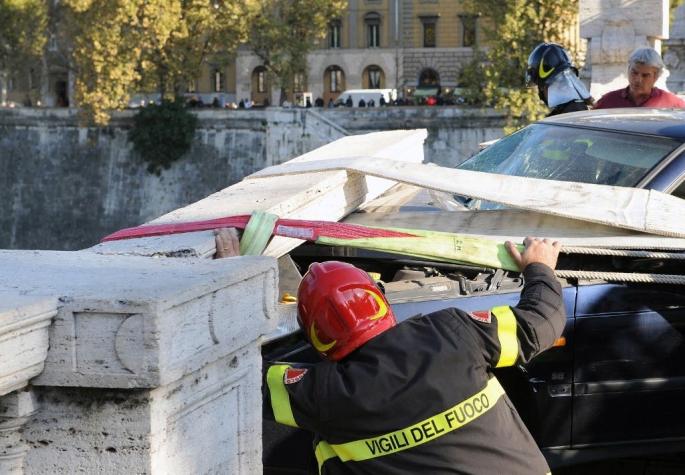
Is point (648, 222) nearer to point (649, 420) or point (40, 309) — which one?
point (649, 420)

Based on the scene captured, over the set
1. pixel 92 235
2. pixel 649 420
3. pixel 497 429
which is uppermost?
pixel 497 429

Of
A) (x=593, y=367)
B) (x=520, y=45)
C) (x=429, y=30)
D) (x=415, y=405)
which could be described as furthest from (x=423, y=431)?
(x=429, y=30)

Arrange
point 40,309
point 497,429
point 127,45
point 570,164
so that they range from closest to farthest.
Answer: point 40,309
point 497,429
point 570,164
point 127,45

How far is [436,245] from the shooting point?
4418 millimetres

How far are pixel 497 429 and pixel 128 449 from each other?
903 millimetres

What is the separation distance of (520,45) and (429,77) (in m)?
22.2

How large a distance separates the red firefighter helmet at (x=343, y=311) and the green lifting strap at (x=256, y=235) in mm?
1122

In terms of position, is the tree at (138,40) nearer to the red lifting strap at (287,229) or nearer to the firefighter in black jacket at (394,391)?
the red lifting strap at (287,229)

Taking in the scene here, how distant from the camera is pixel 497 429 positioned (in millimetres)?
3098

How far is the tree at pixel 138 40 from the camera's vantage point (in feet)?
122

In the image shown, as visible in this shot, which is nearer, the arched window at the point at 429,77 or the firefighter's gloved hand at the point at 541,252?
the firefighter's gloved hand at the point at 541,252

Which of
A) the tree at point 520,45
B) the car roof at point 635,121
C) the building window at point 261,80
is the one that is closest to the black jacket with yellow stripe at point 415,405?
the car roof at point 635,121

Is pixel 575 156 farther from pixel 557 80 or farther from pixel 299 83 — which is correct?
pixel 299 83

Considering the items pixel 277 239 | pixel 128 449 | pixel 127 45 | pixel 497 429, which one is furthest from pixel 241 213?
pixel 127 45
